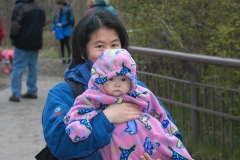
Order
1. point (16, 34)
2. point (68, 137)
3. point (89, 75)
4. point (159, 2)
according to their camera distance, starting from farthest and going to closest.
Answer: point (16, 34) < point (159, 2) < point (89, 75) < point (68, 137)

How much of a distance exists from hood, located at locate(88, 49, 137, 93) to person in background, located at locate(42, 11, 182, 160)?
0.13m

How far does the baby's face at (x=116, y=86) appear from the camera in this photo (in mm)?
2574

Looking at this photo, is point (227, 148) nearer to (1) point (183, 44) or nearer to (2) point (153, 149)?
(1) point (183, 44)

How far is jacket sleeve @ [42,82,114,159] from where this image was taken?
8.44 ft

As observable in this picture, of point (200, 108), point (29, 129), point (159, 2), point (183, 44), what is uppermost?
point (159, 2)

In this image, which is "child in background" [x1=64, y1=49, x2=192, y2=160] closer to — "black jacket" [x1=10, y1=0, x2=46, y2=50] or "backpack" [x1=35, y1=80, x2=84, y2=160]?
"backpack" [x1=35, y1=80, x2=84, y2=160]

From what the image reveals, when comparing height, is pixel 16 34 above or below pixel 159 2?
below

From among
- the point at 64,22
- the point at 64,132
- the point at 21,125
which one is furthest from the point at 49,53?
the point at 64,132

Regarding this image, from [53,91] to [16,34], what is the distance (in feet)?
22.3

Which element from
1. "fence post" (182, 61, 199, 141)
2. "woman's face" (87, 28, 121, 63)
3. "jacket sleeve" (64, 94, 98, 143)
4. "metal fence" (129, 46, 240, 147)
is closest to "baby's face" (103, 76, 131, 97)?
"jacket sleeve" (64, 94, 98, 143)

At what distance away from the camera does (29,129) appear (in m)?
7.62

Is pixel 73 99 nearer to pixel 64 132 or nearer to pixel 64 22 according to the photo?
pixel 64 132

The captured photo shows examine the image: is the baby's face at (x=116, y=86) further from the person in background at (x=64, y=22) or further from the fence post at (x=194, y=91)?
the person in background at (x=64, y=22)

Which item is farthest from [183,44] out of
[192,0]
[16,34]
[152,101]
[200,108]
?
[152,101]
